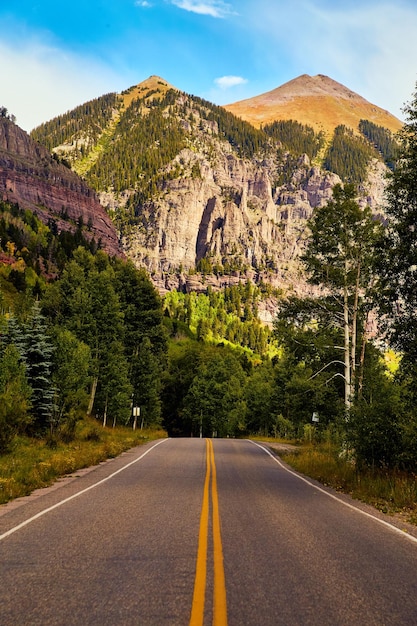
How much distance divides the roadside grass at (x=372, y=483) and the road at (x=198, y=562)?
4.82 ft

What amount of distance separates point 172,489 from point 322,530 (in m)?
5.70

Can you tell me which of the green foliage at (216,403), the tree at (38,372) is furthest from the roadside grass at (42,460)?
the green foliage at (216,403)

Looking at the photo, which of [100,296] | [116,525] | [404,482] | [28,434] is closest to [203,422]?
[100,296]

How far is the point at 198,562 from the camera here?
264 inches

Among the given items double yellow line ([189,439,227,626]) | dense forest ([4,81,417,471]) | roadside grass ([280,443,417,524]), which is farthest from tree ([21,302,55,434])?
double yellow line ([189,439,227,626])

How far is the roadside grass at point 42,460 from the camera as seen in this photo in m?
13.1

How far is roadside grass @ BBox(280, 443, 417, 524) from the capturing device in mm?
12820

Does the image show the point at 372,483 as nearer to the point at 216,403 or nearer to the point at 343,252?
the point at 343,252

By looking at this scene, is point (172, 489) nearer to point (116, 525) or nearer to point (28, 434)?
point (116, 525)

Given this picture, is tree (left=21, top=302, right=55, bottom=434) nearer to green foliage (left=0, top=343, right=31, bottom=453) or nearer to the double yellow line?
Result: green foliage (left=0, top=343, right=31, bottom=453)

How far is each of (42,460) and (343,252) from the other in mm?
18245

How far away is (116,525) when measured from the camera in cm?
898

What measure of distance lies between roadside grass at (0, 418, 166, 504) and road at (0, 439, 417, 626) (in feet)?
3.16

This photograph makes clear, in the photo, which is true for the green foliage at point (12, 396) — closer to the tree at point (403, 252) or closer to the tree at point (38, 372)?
the tree at point (38, 372)
